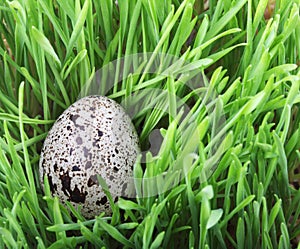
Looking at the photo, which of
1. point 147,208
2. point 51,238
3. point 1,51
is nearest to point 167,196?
point 147,208

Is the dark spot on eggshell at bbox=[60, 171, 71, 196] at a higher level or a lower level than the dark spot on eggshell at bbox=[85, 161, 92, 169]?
lower

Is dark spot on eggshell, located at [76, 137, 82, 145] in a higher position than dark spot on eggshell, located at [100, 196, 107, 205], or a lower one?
higher

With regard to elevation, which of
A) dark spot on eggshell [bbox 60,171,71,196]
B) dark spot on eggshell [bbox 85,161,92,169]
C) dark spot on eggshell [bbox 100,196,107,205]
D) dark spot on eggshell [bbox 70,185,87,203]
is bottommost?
dark spot on eggshell [bbox 100,196,107,205]

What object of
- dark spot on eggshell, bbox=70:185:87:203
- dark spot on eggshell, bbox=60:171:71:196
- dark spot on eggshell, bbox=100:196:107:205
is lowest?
dark spot on eggshell, bbox=100:196:107:205

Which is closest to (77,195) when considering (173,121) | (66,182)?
(66,182)

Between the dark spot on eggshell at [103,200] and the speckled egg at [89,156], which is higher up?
the speckled egg at [89,156]

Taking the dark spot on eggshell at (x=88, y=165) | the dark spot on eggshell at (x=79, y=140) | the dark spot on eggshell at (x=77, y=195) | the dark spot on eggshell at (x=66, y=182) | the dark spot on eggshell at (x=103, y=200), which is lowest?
the dark spot on eggshell at (x=103, y=200)
